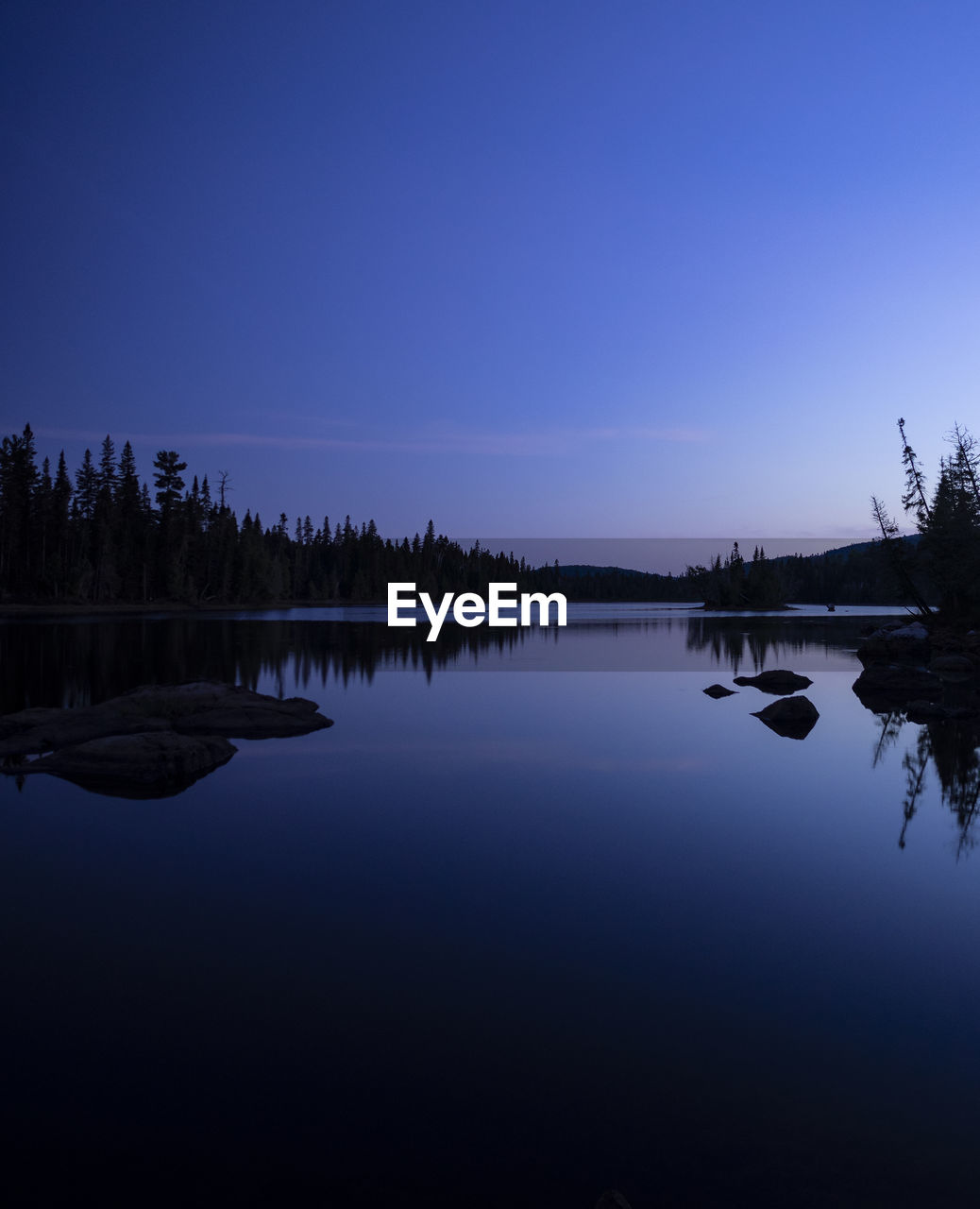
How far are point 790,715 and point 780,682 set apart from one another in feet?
33.8

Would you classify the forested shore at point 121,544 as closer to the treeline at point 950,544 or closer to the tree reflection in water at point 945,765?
the treeline at point 950,544

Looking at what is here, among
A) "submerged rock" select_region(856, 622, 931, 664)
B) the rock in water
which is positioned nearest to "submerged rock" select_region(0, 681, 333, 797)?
the rock in water

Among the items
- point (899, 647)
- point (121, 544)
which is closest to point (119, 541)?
point (121, 544)

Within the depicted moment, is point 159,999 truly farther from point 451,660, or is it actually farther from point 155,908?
point 451,660

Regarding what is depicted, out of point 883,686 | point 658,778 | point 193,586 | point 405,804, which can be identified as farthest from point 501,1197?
point 193,586

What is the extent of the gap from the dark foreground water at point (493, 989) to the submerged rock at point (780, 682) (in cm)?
1735

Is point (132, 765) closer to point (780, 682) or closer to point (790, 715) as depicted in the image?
point (790, 715)

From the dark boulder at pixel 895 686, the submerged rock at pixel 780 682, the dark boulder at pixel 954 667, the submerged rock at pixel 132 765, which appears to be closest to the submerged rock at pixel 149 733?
the submerged rock at pixel 132 765

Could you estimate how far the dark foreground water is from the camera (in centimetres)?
508

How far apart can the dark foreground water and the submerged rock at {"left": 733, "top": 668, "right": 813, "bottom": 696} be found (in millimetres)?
17351

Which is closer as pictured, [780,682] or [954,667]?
[780,682]

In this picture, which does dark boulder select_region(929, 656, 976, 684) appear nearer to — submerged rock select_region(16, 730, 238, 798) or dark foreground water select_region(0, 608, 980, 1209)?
dark foreground water select_region(0, 608, 980, 1209)

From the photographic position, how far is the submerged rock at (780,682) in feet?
114

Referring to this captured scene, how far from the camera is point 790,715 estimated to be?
25.5 meters
